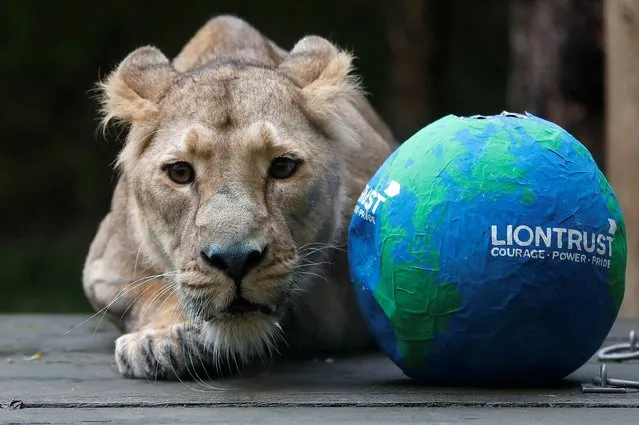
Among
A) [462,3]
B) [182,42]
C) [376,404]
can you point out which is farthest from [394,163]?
[462,3]

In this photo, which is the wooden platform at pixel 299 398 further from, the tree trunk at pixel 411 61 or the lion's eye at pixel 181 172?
the tree trunk at pixel 411 61

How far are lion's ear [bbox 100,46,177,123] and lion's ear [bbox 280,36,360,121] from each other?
18.2 inches

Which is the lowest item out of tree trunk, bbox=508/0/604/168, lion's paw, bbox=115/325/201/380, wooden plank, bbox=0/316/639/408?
wooden plank, bbox=0/316/639/408

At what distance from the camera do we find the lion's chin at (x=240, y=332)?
3885 millimetres

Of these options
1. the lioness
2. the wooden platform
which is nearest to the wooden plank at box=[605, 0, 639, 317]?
the lioness

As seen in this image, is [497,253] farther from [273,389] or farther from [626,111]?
[626,111]

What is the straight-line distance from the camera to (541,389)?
372 centimetres

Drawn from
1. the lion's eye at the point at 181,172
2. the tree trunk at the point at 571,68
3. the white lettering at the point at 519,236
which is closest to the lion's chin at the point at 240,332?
the lion's eye at the point at 181,172

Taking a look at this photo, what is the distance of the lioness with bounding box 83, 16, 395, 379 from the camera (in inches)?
151

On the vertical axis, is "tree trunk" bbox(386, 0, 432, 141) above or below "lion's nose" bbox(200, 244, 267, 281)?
above

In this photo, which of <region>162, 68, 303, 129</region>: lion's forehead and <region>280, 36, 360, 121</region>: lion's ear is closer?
<region>162, 68, 303, 129</region>: lion's forehead

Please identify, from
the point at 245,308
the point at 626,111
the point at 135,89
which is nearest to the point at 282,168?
the point at 245,308

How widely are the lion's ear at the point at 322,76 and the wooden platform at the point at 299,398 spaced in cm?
92

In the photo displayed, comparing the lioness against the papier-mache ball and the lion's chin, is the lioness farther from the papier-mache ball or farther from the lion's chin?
the papier-mache ball
